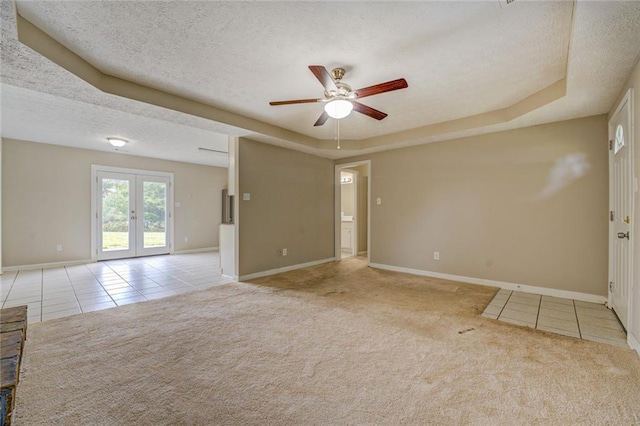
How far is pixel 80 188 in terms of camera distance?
239 inches

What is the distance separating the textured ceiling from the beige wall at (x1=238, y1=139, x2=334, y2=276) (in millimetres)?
1232

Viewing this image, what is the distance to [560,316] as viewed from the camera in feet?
9.95

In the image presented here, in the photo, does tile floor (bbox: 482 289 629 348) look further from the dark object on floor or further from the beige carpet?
the dark object on floor

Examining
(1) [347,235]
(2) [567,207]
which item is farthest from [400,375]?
(1) [347,235]

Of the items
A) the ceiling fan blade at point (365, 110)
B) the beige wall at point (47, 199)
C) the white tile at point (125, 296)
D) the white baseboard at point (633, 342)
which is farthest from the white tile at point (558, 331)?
the beige wall at point (47, 199)

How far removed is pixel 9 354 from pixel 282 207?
13.6 ft

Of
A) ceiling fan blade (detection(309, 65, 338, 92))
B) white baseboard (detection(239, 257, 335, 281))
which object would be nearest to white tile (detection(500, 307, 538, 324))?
ceiling fan blade (detection(309, 65, 338, 92))

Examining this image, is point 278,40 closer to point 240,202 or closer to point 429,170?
point 240,202

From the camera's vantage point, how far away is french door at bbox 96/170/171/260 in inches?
253

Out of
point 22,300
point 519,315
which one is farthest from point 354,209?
point 22,300

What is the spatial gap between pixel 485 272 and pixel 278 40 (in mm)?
4189

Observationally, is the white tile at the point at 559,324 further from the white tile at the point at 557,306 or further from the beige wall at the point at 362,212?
the beige wall at the point at 362,212

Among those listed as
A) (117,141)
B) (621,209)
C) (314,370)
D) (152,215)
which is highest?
(117,141)

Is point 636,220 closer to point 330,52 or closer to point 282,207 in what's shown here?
point 330,52
